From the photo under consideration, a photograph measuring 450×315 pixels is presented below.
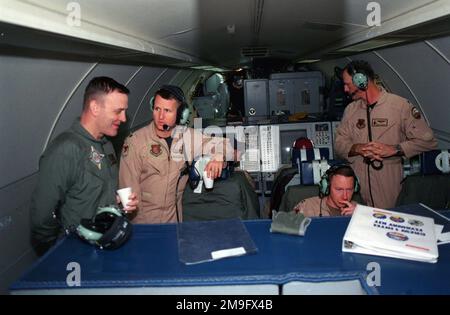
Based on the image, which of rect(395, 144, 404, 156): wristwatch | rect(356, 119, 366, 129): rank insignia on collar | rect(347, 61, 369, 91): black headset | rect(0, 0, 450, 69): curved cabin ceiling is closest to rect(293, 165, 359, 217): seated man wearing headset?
rect(395, 144, 404, 156): wristwatch

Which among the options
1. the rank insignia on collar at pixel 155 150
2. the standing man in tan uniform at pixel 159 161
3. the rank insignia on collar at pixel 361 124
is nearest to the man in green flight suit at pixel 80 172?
the standing man in tan uniform at pixel 159 161

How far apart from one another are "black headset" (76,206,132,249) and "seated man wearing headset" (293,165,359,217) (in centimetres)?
167

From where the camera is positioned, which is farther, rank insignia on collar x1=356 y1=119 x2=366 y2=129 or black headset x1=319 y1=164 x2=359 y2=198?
rank insignia on collar x1=356 y1=119 x2=366 y2=129

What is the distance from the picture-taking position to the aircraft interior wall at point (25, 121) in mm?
2498

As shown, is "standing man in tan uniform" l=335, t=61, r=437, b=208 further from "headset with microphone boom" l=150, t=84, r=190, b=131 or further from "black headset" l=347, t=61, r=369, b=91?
"headset with microphone boom" l=150, t=84, r=190, b=131

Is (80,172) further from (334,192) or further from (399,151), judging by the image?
(399,151)

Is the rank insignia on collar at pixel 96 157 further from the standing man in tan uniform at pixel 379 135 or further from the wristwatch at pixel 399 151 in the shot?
the wristwatch at pixel 399 151

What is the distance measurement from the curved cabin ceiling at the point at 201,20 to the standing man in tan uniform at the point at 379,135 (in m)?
0.46

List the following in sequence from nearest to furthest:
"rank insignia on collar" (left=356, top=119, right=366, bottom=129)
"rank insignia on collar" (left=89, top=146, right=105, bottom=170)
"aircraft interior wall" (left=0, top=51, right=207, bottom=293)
A: 1. "rank insignia on collar" (left=89, top=146, right=105, bottom=170)
2. "aircraft interior wall" (left=0, top=51, right=207, bottom=293)
3. "rank insignia on collar" (left=356, top=119, right=366, bottom=129)

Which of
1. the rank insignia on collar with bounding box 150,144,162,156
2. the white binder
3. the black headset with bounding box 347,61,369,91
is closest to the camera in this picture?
the white binder

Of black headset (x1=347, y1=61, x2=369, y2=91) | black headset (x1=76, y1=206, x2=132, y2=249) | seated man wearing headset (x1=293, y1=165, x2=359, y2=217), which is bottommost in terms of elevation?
seated man wearing headset (x1=293, y1=165, x2=359, y2=217)

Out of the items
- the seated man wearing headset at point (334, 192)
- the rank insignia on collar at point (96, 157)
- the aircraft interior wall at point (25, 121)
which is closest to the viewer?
the rank insignia on collar at point (96, 157)

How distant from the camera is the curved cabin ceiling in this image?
1847 millimetres
